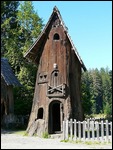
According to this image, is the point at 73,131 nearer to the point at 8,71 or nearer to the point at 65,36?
the point at 65,36

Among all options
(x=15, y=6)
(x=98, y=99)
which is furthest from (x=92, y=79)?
(x=15, y=6)

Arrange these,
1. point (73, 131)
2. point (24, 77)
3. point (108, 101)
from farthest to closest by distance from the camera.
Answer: point (108, 101) < point (24, 77) < point (73, 131)

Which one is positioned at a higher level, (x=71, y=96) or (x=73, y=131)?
(x=71, y=96)

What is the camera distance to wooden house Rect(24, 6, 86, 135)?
77.1 feet

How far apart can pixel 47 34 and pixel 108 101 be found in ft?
344


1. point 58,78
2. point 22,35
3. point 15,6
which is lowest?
point 58,78

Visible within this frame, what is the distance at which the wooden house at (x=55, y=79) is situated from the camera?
23.5m

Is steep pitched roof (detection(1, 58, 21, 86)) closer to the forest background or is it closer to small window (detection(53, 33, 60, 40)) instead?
the forest background

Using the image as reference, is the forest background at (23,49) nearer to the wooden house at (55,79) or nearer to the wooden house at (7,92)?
the wooden house at (7,92)

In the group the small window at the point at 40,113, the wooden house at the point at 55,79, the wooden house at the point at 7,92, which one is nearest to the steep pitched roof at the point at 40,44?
the wooden house at the point at 55,79

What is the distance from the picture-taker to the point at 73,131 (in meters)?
20.4

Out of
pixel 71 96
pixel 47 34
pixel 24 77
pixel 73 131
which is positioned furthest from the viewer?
pixel 24 77

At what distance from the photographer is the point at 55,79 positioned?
950 inches

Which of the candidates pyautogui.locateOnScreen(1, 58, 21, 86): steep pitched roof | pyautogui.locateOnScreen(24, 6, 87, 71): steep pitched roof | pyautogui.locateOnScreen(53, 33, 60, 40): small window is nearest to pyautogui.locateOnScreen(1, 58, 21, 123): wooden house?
pyautogui.locateOnScreen(1, 58, 21, 86): steep pitched roof
